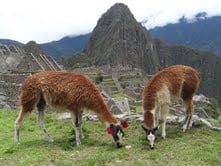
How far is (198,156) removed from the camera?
10281 millimetres

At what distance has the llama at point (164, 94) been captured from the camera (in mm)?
11672

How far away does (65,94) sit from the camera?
39.4 ft

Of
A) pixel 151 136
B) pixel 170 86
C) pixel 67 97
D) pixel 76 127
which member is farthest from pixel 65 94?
pixel 170 86

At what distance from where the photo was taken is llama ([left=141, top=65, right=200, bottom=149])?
11.7 m

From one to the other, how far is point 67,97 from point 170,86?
8.43ft

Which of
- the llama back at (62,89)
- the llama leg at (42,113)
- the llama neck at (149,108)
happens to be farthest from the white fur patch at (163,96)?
the llama leg at (42,113)

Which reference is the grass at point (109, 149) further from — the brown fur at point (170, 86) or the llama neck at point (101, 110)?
the brown fur at point (170, 86)

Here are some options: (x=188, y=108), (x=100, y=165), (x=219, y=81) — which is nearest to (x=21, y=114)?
(x=100, y=165)

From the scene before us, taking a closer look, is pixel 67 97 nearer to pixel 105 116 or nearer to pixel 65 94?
pixel 65 94

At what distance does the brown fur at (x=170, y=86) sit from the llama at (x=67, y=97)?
70cm

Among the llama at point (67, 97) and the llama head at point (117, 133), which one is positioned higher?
the llama at point (67, 97)

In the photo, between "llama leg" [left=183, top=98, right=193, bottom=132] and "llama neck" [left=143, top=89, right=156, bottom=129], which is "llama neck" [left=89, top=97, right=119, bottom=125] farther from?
"llama leg" [left=183, top=98, right=193, bottom=132]

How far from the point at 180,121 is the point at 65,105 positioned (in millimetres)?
3422

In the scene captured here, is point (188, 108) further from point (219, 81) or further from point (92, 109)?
point (219, 81)
